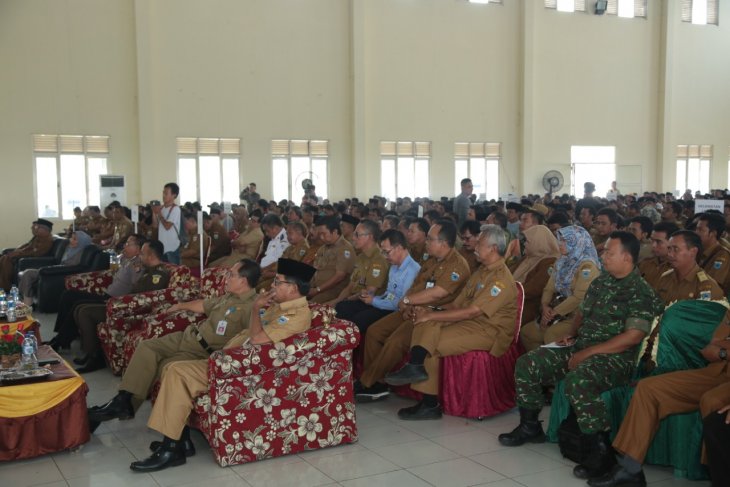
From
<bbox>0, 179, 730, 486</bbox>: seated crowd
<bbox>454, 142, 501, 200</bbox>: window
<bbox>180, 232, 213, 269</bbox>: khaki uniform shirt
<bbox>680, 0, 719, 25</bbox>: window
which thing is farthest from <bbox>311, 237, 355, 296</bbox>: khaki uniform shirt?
<bbox>680, 0, 719, 25</bbox>: window

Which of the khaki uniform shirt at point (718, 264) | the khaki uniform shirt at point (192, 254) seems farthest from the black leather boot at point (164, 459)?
the khaki uniform shirt at point (192, 254)

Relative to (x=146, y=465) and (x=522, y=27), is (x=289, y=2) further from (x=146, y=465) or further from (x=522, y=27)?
(x=146, y=465)

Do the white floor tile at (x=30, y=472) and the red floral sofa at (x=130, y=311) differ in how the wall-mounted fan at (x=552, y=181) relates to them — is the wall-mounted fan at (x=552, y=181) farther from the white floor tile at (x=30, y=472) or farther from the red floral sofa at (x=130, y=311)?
the white floor tile at (x=30, y=472)

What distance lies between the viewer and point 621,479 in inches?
136

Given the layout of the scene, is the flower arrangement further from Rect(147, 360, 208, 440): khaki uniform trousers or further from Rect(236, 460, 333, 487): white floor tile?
Rect(236, 460, 333, 487): white floor tile

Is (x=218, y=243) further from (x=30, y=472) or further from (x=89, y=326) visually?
(x=30, y=472)

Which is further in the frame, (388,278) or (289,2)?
(289,2)

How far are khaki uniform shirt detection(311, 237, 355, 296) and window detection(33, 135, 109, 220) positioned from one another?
10.8 metres

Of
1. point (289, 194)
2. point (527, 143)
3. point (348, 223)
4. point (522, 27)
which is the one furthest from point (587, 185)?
point (348, 223)

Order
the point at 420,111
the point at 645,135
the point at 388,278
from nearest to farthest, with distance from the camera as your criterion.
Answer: the point at 388,278
the point at 420,111
the point at 645,135

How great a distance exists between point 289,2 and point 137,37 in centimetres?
359

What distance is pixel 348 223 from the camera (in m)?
7.27

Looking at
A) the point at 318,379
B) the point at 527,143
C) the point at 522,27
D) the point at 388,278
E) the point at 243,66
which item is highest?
the point at 522,27

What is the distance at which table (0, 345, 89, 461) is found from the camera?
3926mm
